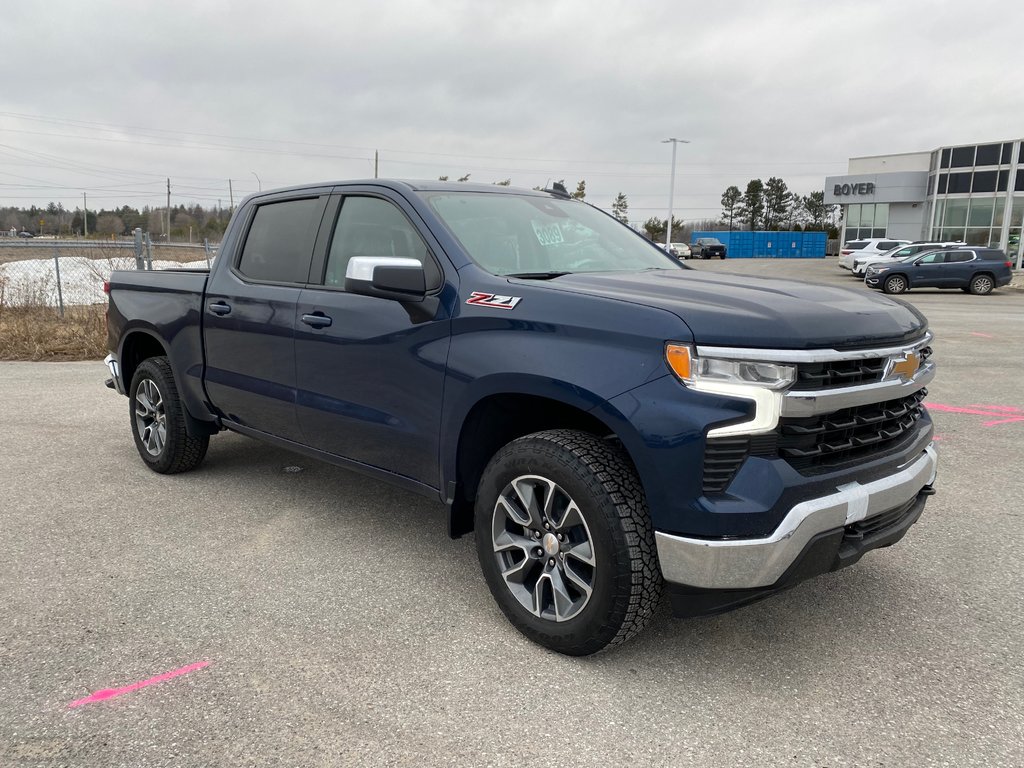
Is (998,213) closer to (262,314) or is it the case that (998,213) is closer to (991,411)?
(991,411)

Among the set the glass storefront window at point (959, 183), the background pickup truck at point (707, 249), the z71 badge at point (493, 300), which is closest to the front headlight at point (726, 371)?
the z71 badge at point (493, 300)

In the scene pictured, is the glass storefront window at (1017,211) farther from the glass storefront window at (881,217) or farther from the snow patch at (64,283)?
the snow patch at (64,283)

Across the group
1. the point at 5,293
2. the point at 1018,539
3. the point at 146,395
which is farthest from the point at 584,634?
the point at 5,293

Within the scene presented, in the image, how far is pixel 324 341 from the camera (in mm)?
3834

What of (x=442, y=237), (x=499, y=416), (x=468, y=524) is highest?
(x=442, y=237)

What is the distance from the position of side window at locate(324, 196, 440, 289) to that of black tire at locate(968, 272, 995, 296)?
1087 inches

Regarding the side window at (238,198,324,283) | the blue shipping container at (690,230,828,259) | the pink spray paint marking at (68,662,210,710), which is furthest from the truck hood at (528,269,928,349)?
the blue shipping container at (690,230,828,259)

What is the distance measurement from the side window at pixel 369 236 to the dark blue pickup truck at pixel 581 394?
12 millimetres

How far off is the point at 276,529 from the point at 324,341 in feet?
3.84

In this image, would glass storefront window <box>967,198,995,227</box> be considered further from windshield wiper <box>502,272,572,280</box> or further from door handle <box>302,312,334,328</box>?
door handle <box>302,312,334,328</box>

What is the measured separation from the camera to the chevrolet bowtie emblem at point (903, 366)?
115 inches

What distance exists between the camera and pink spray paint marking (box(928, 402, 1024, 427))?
6.94 m

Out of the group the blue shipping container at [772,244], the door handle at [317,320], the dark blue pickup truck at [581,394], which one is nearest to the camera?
the dark blue pickup truck at [581,394]

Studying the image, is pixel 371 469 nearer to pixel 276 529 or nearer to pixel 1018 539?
pixel 276 529
